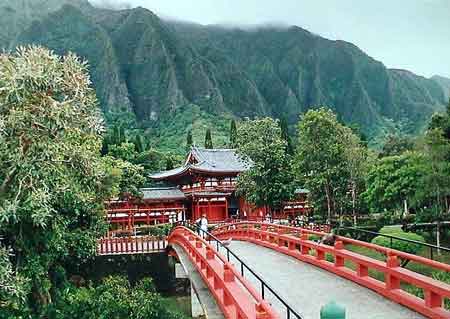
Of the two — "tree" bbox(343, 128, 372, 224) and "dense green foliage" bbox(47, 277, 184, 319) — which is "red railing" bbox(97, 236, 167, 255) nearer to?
"dense green foliage" bbox(47, 277, 184, 319)

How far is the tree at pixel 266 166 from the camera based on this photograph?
103 feet

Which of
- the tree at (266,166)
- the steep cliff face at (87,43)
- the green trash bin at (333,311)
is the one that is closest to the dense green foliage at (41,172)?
the green trash bin at (333,311)

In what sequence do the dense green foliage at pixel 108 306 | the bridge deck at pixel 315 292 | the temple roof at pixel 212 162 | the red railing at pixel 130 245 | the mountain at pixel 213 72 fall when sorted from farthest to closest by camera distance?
the mountain at pixel 213 72 < the temple roof at pixel 212 162 < the red railing at pixel 130 245 < the dense green foliage at pixel 108 306 < the bridge deck at pixel 315 292

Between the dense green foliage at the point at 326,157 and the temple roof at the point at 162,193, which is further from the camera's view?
the temple roof at the point at 162,193

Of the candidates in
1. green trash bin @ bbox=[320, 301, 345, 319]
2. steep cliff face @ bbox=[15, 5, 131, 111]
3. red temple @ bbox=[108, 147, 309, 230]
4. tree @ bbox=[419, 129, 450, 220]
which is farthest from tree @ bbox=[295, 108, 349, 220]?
steep cliff face @ bbox=[15, 5, 131, 111]

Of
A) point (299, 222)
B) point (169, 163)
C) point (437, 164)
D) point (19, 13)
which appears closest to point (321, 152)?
point (299, 222)

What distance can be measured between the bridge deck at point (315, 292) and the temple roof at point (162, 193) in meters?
25.9

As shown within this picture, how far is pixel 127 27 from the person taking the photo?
11769cm

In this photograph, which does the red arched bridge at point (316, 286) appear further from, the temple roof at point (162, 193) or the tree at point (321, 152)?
the temple roof at point (162, 193)

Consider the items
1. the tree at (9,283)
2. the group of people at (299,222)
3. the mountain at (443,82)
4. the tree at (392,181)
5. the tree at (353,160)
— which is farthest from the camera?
the mountain at (443,82)

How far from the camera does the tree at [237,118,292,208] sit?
3145cm

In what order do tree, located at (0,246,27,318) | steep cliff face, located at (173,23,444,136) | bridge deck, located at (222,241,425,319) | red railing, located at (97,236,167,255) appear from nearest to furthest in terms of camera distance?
bridge deck, located at (222,241,425,319) < tree, located at (0,246,27,318) < red railing, located at (97,236,167,255) < steep cliff face, located at (173,23,444,136)

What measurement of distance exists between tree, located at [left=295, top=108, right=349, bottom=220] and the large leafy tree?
1749 centimetres

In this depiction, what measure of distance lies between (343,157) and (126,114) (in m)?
73.8
